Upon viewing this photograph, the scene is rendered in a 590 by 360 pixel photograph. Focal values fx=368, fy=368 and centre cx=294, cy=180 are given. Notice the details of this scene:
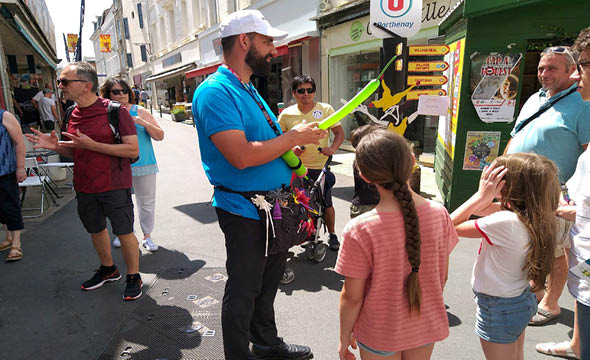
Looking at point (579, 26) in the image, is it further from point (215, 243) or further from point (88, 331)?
point (88, 331)

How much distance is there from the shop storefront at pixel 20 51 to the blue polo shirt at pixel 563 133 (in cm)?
810

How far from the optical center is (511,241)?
169 centimetres

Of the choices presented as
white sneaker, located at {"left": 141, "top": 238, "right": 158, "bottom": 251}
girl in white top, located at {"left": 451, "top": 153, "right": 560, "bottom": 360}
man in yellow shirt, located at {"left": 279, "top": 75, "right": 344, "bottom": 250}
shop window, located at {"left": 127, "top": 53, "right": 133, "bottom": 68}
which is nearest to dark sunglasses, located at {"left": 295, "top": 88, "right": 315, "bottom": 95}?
man in yellow shirt, located at {"left": 279, "top": 75, "right": 344, "bottom": 250}

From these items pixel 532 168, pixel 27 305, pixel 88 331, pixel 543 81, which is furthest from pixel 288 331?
pixel 543 81

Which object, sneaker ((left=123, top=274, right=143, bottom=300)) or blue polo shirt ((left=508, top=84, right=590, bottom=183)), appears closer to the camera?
blue polo shirt ((left=508, top=84, right=590, bottom=183))

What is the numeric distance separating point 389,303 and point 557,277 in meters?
1.98

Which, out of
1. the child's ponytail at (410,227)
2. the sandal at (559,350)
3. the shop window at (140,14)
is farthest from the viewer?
the shop window at (140,14)

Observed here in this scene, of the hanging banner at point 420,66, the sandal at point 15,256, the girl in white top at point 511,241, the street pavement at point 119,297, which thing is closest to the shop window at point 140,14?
the street pavement at point 119,297

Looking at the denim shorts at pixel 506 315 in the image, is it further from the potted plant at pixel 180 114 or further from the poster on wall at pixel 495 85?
the potted plant at pixel 180 114

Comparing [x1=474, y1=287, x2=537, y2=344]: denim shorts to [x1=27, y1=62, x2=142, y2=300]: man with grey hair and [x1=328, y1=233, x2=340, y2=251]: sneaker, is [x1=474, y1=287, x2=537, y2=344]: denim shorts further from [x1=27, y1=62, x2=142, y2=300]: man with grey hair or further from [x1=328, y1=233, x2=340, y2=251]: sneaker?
[x1=27, y1=62, x2=142, y2=300]: man with grey hair

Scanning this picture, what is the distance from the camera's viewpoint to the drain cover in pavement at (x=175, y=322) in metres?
2.54

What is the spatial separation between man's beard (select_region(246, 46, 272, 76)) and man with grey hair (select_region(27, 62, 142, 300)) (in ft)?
5.20

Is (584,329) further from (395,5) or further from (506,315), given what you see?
(395,5)

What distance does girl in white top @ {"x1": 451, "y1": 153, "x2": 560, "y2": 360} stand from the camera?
1642mm
